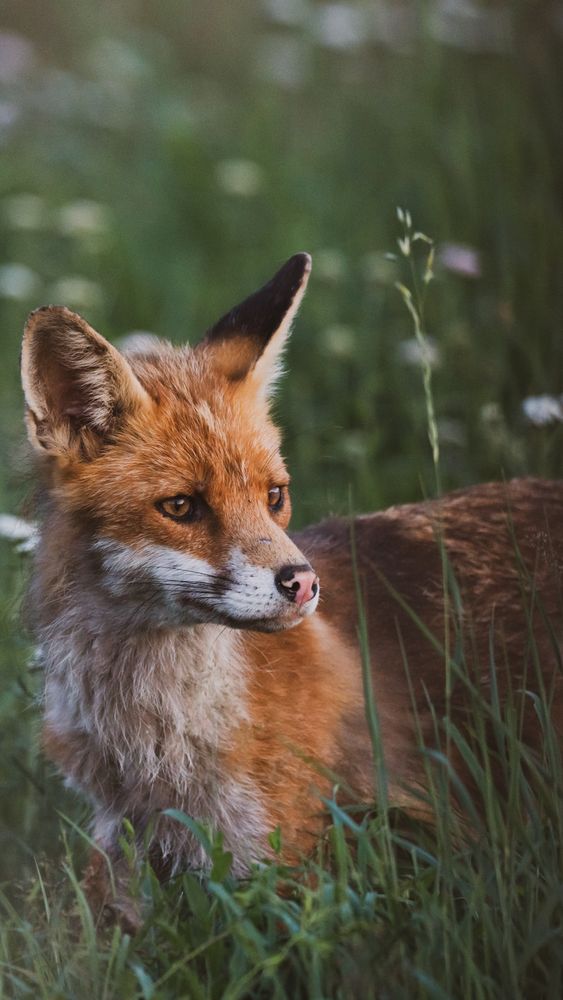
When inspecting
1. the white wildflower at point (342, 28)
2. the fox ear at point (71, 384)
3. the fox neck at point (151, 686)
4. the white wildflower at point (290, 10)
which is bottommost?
the fox neck at point (151, 686)

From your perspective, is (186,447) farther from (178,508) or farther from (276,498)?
(276,498)

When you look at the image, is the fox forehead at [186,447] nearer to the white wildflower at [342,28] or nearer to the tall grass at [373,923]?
the tall grass at [373,923]

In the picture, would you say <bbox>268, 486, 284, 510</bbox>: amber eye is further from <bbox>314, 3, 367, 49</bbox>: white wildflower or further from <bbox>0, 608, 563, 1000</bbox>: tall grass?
<bbox>314, 3, 367, 49</bbox>: white wildflower

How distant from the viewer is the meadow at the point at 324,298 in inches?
117

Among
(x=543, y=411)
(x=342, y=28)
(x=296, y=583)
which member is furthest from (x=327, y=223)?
(x=296, y=583)

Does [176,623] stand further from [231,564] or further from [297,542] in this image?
[297,542]

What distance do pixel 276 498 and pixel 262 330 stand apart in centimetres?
63

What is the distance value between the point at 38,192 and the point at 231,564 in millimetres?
7332

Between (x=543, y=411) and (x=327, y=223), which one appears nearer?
(x=543, y=411)

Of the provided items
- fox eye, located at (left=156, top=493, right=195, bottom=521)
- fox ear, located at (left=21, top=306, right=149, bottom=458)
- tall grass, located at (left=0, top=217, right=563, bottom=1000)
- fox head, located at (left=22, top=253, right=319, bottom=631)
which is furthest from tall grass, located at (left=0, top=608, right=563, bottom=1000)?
fox ear, located at (left=21, top=306, right=149, bottom=458)

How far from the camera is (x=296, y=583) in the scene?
329 centimetres

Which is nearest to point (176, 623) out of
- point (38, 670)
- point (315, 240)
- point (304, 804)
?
point (304, 804)

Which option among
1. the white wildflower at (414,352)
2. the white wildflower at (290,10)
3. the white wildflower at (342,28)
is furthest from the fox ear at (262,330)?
the white wildflower at (290,10)

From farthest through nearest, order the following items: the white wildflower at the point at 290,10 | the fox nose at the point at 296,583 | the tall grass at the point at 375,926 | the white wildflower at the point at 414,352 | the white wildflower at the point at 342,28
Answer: the white wildflower at the point at 290,10 < the white wildflower at the point at 342,28 < the white wildflower at the point at 414,352 < the fox nose at the point at 296,583 < the tall grass at the point at 375,926
